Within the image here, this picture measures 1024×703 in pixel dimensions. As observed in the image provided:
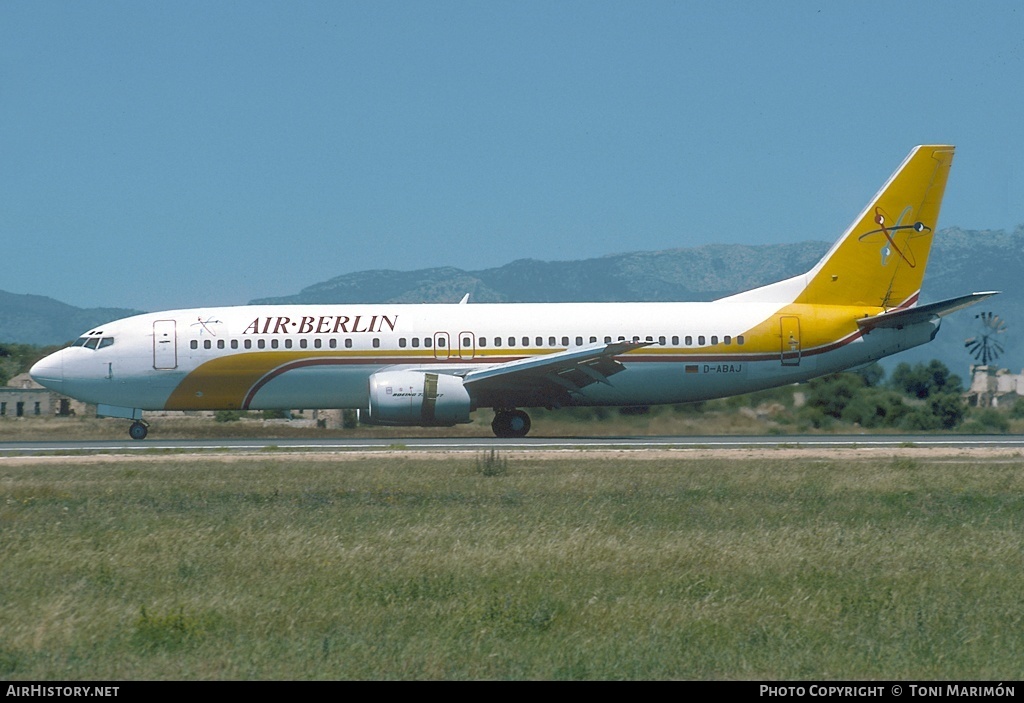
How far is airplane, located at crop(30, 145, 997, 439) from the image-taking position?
34.4 meters

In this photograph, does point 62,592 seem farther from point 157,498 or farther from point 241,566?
point 157,498

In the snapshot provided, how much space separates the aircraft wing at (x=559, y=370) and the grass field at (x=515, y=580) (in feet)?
41.5

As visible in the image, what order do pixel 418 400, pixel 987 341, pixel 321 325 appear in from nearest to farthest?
pixel 418 400
pixel 321 325
pixel 987 341

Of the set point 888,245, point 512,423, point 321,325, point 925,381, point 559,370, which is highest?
point 888,245

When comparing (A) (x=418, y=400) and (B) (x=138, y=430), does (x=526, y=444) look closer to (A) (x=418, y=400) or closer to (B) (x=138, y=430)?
(A) (x=418, y=400)

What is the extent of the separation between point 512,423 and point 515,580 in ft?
77.6

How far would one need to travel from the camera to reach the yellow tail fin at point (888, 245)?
35625 mm

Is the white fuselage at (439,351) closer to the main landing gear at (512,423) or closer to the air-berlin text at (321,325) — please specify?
the air-berlin text at (321,325)

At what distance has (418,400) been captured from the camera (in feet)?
108

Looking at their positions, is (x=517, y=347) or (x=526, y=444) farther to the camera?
(x=517, y=347)

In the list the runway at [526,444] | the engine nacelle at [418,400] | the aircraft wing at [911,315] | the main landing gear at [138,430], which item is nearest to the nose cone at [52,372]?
the runway at [526,444]

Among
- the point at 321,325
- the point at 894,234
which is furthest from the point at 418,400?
the point at 894,234

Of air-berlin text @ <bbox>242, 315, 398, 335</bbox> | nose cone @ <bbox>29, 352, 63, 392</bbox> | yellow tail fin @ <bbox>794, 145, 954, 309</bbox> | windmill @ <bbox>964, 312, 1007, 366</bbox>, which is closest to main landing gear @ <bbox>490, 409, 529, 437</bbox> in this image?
air-berlin text @ <bbox>242, 315, 398, 335</bbox>

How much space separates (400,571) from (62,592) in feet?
10.2
